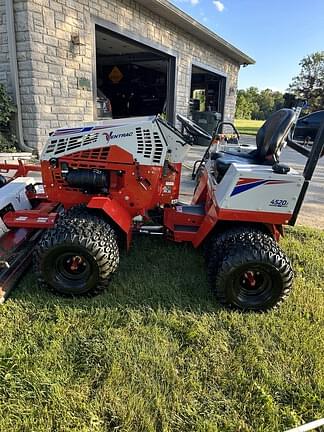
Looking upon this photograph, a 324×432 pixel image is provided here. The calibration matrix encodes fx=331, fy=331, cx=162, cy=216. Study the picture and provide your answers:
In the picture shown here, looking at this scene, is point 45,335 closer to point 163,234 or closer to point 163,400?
point 163,400

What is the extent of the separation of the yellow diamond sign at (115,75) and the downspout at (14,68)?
30.1 feet

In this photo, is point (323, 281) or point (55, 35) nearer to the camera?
point (323, 281)

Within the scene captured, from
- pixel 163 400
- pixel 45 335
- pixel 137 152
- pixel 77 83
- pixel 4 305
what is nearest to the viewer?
pixel 163 400

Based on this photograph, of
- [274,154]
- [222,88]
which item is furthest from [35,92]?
[222,88]

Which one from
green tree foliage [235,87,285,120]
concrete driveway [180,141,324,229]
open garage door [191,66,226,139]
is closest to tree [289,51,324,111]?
green tree foliage [235,87,285,120]

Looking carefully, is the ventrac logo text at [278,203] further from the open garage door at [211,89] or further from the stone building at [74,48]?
the open garage door at [211,89]

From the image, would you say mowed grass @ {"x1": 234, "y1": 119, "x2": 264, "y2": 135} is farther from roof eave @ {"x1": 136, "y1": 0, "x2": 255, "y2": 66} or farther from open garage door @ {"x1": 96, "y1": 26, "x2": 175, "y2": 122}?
open garage door @ {"x1": 96, "y1": 26, "x2": 175, "y2": 122}

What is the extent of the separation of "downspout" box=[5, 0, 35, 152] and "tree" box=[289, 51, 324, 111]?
39.2m

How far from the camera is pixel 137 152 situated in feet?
7.98

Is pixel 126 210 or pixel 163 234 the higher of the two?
pixel 126 210

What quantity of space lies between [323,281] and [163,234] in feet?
4.47

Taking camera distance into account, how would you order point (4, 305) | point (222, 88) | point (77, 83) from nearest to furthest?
point (4, 305) → point (77, 83) → point (222, 88)

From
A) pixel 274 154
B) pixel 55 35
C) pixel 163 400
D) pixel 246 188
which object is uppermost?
pixel 55 35

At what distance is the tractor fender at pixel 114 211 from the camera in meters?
2.27
